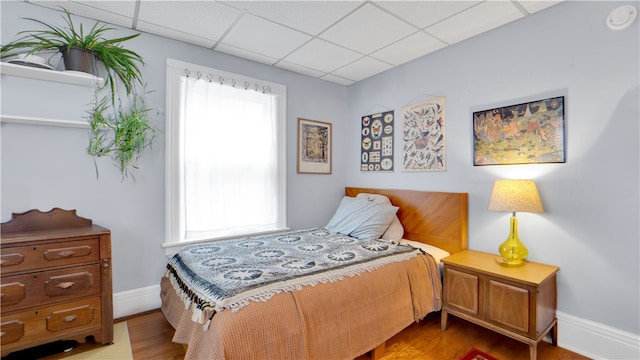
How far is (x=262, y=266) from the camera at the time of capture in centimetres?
190

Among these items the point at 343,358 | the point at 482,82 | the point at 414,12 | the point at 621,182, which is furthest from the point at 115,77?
the point at 621,182

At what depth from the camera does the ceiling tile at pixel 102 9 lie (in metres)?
2.05

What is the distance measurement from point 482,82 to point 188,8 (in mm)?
→ 2464

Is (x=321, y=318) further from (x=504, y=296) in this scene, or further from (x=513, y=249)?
(x=513, y=249)

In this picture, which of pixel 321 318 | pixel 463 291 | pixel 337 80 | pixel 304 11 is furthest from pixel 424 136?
pixel 321 318

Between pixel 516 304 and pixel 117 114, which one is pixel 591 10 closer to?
pixel 516 304

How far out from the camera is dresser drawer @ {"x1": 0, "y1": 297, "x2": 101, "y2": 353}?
168cm

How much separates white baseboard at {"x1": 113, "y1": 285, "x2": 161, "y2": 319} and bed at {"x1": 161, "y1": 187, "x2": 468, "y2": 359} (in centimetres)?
38

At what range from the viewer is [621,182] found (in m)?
1.81

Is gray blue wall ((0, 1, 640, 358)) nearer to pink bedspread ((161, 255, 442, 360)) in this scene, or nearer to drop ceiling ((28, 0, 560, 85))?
drop ceiling ((28, 0, 560, 85))

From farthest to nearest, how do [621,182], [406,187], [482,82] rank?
[406,187] < [482,82] < [621,182]

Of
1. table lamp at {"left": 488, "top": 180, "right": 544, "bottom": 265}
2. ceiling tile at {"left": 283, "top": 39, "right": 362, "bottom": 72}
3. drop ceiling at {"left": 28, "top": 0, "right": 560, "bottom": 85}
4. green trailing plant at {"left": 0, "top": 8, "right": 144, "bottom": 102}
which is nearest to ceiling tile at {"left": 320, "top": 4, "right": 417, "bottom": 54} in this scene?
drop ceiling at {"left": 28, "top": 0, "right": 560, "bottom": 85}

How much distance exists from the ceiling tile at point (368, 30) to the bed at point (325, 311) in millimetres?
1518

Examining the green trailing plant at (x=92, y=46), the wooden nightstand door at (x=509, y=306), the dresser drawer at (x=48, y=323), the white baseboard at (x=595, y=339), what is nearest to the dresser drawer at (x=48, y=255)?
the dresser drawer at (x=48, y=323)
